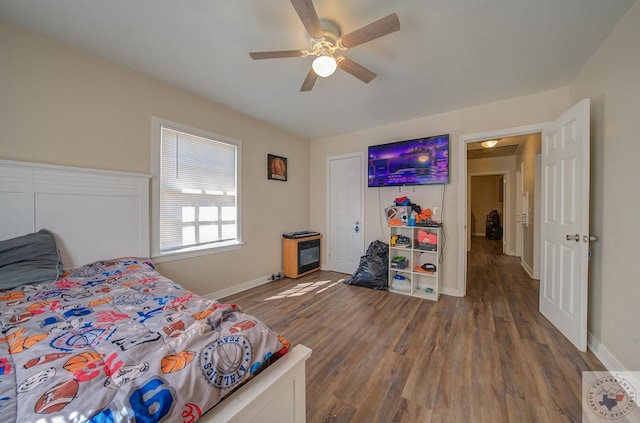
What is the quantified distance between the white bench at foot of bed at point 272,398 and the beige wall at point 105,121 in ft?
7.40

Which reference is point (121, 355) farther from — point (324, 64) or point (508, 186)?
point (508, 186)

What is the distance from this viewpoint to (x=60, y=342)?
90cm

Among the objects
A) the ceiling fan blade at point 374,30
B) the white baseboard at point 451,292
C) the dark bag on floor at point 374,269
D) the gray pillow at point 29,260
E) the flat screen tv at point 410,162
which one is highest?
the ceiling fan blade at point 374,30

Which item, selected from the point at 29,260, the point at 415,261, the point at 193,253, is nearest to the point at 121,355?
the point at 29,260

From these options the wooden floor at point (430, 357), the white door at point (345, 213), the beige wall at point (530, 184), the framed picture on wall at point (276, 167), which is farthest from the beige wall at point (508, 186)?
the framed picture on wall at point (276, 167)

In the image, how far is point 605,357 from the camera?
67.9 inches

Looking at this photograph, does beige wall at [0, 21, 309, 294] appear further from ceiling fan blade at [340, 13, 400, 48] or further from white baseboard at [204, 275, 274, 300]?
ceiling fan blade at [340, 13, 400, 48]

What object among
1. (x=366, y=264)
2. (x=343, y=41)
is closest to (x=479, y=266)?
(x=366, y=264)

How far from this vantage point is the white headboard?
1743mm

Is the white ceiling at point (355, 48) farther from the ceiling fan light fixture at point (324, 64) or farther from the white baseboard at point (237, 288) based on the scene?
the white baseboard at point (237, 288)

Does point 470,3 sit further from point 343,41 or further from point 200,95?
point 200,95

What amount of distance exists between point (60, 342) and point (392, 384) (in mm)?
1799

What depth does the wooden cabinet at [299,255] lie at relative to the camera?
3.85 m

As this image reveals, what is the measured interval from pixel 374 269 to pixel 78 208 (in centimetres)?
339
